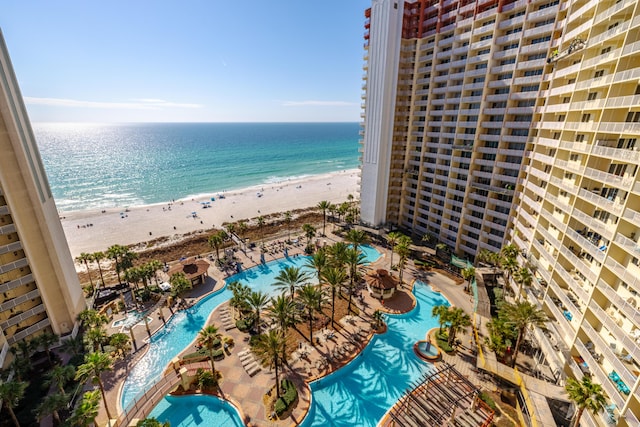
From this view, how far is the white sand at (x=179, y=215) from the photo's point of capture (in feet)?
276

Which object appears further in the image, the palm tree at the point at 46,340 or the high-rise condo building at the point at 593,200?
the palm tree at the point at 46,340

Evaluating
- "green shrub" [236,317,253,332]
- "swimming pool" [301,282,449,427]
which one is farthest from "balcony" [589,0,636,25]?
"green shrub" [236,317,253,332]

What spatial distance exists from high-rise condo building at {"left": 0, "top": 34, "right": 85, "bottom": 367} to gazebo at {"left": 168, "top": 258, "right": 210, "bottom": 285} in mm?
15903

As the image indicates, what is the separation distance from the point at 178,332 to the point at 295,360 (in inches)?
708

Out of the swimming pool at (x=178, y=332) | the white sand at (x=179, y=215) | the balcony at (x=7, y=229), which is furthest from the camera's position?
A: the white sand at (x=179, y=215)

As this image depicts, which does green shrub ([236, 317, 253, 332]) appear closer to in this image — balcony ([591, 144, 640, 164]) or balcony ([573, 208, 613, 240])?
balcony ([573, 208, 613, 240])

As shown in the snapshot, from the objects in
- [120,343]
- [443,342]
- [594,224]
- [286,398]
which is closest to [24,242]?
[120,343]

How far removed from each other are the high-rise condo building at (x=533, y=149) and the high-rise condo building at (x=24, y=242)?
57549 mm

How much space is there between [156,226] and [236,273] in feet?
163

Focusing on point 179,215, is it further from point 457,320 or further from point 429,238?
point 457,320

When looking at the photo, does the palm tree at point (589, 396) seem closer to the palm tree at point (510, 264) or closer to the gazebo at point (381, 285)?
the palm tree at point (510, 264)

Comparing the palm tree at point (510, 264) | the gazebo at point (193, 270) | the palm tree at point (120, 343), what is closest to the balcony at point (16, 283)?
the palm tree at point (120, 343)

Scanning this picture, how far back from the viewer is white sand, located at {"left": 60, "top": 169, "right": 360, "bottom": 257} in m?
84.0

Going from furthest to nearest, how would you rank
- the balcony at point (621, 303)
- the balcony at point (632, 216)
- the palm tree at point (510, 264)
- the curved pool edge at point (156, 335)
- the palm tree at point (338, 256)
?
the palm tree at point (338, 256) < the palm tree at point (510, 264) < the curved pool edge at point (156, 335) < the balcony at point (632, 216) < the balcony at point (621, 303)
